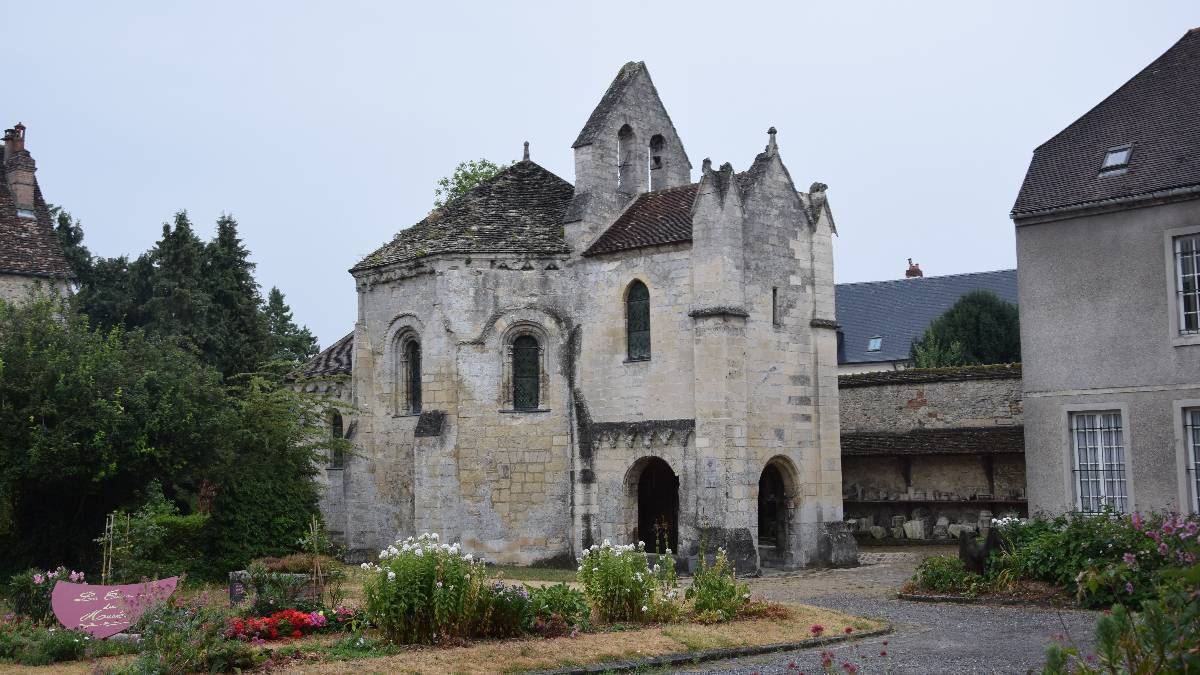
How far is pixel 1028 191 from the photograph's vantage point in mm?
21141

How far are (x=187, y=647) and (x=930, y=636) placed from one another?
27.9 feet

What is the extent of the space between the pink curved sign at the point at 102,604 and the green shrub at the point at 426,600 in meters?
2.58

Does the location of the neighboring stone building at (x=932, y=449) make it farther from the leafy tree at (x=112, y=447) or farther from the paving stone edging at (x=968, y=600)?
the leafy tree at (x=112, y=447)

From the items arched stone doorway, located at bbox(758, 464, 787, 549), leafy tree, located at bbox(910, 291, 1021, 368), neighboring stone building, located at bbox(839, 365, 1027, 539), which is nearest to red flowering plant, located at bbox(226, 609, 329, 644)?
arched stone doorway, located at bbox(758, 464, 787, 549)

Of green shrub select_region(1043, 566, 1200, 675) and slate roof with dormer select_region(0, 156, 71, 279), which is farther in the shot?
slate roof with dormer select_region(0, 156, 71, 279)

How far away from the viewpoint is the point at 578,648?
12984 mm

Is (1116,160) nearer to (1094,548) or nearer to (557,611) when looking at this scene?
(1094,548)

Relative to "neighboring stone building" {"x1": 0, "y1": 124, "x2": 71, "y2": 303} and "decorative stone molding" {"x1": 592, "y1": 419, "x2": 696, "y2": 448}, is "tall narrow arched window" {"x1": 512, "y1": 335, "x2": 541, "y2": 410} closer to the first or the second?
"decorative stone molding" {"x1": 592, "y1": 419, "x2": 696, "y2": 448}

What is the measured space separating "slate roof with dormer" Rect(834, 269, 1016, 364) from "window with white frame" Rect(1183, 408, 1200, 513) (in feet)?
91.2

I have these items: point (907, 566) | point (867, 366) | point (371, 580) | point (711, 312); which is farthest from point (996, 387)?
point (371, 580)

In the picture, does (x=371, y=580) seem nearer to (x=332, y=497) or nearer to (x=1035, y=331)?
(x=1035, y=331)

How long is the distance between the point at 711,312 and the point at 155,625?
1441 cm

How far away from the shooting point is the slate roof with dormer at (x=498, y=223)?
27.2 m

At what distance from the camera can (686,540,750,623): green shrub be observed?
1544cm
